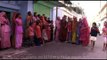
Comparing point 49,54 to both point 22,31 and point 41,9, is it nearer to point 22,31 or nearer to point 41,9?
point 22,31

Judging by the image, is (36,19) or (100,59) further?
(36,19)

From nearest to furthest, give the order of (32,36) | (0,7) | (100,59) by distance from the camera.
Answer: (100,59) < (0,7) < (32,36)

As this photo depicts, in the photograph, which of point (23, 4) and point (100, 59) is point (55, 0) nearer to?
point (23, 4)

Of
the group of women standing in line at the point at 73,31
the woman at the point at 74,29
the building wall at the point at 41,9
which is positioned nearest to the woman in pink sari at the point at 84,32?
the group of women standing in line at the point at 73,31

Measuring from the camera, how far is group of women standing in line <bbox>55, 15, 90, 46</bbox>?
55.9ft

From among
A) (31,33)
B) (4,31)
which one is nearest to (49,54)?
(4,31)

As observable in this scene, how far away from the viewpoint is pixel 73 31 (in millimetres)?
17641

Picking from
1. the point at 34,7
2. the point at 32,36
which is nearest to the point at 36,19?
the point at 32,36

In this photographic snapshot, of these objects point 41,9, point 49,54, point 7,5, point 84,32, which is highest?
point 7,5

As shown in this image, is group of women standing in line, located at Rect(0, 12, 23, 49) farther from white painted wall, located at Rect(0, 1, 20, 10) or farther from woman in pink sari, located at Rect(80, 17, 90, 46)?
woman in pink sari, located at Rect(80, 17, 90, 46)

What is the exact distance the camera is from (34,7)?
1731cm

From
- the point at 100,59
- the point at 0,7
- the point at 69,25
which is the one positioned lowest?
the point at 100,59

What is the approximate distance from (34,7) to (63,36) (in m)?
3.16

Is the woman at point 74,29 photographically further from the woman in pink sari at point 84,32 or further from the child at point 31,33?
the child at point 31,33
